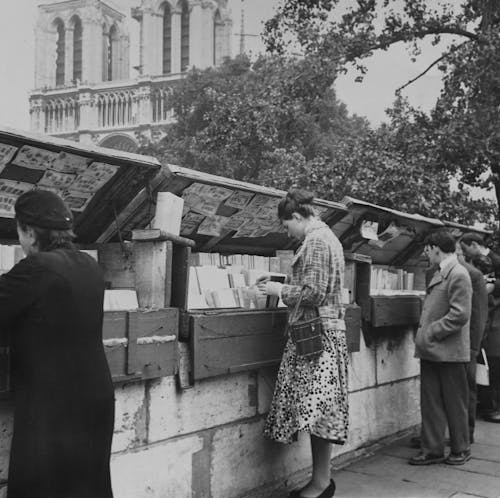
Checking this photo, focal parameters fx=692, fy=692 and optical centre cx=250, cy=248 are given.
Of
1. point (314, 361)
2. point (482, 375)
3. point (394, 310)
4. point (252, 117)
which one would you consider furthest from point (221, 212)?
point (252, 117)

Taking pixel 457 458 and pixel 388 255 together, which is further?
pixel 388 255

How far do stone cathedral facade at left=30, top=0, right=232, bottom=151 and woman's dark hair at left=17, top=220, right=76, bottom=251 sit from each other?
7623 centimetres

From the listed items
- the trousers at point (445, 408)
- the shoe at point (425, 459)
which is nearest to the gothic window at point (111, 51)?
the trousers at point (445, 408)

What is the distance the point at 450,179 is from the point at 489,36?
236 cm

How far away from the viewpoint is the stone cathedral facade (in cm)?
8075

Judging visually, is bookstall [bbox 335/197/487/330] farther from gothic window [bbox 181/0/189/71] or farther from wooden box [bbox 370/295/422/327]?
gothic window [bbox 181/0/189/71]

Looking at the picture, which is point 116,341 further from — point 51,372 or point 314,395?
point 314,395

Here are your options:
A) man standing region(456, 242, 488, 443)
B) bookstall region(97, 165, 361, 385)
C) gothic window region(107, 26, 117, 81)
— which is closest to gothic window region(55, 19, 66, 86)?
gothic window region(107, 26, 117, 81)

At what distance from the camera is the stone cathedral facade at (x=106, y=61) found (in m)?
80.8

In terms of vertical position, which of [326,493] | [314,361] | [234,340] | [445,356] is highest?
Result: [234,340]

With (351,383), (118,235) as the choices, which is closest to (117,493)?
(118,235)

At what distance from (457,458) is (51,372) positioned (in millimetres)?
3625

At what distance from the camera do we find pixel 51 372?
242cm

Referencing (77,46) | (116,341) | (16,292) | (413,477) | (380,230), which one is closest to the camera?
(16,292)
